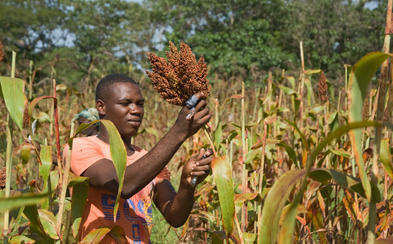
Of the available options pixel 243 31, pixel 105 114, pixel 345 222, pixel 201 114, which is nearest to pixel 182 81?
pixel 201 114

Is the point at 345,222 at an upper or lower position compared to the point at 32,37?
lower

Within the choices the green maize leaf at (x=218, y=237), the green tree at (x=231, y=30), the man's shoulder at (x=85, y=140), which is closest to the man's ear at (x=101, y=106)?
the man's shoulder at (x=85, y=140)

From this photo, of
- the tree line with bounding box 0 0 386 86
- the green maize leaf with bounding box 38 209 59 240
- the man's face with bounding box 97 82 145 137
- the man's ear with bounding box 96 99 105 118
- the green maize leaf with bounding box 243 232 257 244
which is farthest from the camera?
the tree line with bounding box 0 0 386 86

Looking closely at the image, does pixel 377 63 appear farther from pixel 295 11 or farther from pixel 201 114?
pixel 295 11

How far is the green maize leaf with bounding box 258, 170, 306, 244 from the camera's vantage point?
0.88m

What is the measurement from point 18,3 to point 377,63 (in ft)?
90.5

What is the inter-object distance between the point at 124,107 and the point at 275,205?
1063 millimetres

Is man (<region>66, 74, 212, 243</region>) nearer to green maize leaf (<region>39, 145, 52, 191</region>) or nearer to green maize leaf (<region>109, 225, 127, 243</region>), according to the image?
green maize leaf (<region>109, 225, 127, 243</region>)

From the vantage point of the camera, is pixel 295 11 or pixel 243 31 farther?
pixel 295 11

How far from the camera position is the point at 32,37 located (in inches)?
1037

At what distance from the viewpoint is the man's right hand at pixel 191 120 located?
4.19ft

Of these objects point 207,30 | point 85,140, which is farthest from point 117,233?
point 207,30

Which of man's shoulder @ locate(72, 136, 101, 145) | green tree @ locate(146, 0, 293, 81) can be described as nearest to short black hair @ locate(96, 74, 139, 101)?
man's shoulder @ locate(72, 136, 101, 145)

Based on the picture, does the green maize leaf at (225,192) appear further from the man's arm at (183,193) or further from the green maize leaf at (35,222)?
the green maize leaf at (35,222)
